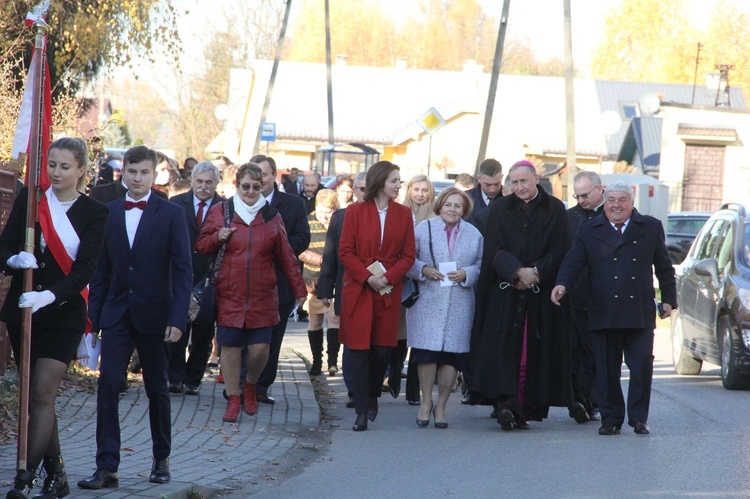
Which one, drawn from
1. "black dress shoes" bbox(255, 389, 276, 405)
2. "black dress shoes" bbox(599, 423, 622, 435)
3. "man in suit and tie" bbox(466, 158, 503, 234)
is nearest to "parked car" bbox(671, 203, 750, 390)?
"man in suit and tie" bbox(466, 158, 503, 234)

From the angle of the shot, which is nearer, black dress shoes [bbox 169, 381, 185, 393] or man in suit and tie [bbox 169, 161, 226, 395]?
black dress shoes [bbox 169, 381, 185, 393]

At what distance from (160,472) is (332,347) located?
6.02 meters

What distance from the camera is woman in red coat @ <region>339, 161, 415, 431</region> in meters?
A: 9.80

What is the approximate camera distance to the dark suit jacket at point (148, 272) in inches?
274

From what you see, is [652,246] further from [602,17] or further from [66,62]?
[602,17]

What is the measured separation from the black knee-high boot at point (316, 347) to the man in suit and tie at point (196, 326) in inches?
73.6

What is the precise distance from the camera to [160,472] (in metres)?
6.94

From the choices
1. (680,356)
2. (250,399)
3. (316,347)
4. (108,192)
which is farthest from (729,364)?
(108,192)

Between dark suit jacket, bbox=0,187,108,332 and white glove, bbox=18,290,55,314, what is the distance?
0.26 ft

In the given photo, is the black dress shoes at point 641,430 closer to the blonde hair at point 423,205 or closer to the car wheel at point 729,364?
the blonde hair at point 423,205

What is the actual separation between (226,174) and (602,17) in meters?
69.7

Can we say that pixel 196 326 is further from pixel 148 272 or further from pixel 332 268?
pixel 148 272

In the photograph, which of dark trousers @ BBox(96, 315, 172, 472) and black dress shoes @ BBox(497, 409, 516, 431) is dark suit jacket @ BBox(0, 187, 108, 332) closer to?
dark trousers @ BBox(96, 315, 172, 472)

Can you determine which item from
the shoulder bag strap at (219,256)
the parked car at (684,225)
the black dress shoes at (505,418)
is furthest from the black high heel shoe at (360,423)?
the parked car at (684,225)
